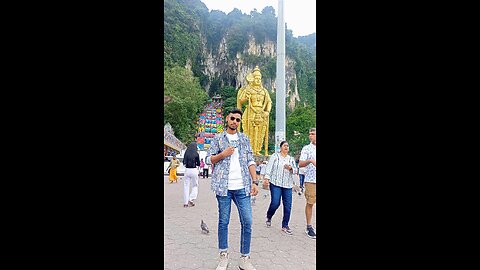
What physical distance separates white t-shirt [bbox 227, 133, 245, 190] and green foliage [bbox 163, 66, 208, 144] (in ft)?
71.4

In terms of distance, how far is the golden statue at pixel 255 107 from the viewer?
32.9 ft

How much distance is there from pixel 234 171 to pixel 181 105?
2260 cm

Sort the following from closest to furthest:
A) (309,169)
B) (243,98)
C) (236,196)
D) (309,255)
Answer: (236,196) < (309,255) < (309,169) < (243,98)

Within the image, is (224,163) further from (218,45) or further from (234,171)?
(218,45)

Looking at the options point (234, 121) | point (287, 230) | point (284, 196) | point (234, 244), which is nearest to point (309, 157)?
point (284, 196)

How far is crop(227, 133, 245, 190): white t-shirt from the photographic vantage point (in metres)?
2.39

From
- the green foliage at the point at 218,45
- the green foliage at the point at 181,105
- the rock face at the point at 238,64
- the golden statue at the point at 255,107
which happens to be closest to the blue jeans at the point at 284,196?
the golden statue at the point at 255,107

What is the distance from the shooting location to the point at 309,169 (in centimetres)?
361

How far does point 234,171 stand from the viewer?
2.42 m

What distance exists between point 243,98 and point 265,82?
29.9 m

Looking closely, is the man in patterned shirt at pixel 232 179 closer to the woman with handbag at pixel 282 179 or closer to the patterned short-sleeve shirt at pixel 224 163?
the patterned short-sleeve shirt at pixel 224 163

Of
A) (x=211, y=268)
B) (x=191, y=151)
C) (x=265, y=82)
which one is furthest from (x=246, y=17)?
(x=211, y=268)
